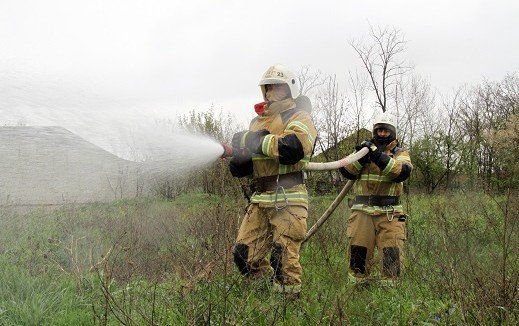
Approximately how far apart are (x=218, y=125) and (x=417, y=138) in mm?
10769

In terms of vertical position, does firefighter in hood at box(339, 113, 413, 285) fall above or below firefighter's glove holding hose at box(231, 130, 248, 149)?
below

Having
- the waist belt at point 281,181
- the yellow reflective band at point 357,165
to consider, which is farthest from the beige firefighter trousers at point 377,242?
the waist belt at point 281,181

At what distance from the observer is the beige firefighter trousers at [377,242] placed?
14.2ft

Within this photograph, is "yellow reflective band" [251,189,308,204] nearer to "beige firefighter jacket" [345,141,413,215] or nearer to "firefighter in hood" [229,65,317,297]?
"firefighter in hood" [229,65,317,297]

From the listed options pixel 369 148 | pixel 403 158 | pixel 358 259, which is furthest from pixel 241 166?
pixel 403 158

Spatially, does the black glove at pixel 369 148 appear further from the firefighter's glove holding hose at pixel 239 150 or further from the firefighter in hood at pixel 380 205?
the firefighter's glove holding hose at pixel 239 150

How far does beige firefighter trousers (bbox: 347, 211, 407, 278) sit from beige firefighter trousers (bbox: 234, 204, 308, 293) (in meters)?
0.88

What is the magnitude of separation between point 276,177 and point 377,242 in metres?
1.30

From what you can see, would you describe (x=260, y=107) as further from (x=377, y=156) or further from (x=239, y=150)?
(x=377, y=156)

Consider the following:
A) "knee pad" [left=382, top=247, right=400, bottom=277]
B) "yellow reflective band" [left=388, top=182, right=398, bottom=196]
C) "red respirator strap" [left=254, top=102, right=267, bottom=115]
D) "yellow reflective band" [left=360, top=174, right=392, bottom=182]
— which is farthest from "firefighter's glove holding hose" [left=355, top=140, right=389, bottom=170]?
"red respirator strap" [left=254, top=102, right=267, bottom=115]

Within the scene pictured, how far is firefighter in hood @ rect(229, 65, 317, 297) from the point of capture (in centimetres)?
370

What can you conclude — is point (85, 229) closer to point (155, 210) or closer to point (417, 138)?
point (155, 210)

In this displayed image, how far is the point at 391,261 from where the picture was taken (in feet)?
14.1

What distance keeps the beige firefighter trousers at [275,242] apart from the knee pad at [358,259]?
2.96 feet
